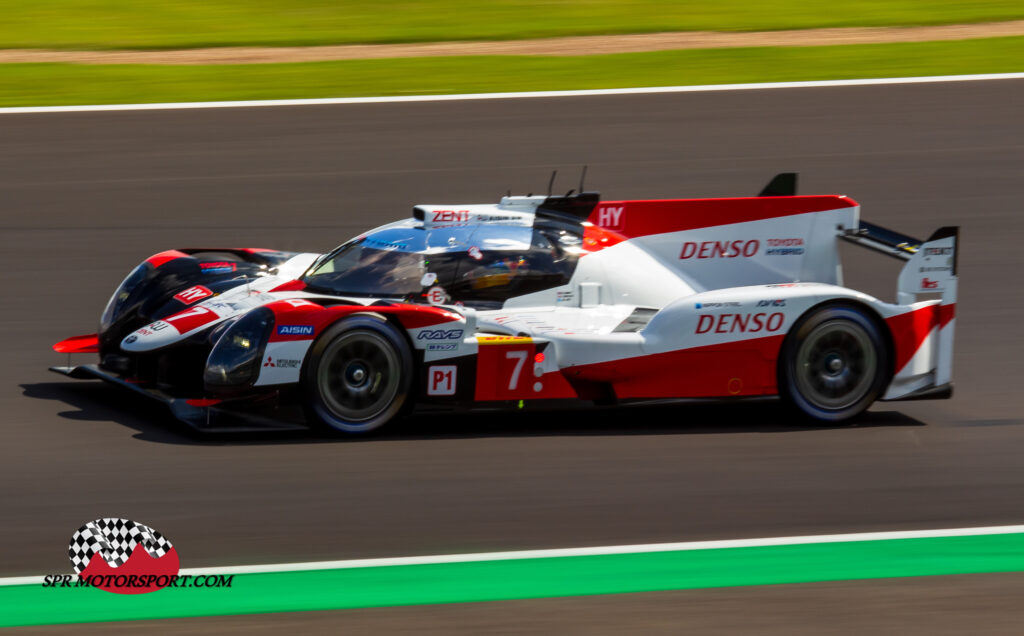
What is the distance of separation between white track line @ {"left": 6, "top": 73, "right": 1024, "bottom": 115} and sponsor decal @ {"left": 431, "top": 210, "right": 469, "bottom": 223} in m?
6.82

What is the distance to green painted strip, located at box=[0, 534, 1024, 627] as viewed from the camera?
202 inches

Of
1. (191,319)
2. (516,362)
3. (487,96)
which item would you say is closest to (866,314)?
(516,362)

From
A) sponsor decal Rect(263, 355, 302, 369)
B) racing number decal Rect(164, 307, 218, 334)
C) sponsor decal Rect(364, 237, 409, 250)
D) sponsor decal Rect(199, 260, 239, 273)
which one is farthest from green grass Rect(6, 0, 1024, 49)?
sponsor decal Rect(263, 355, 302, 369)

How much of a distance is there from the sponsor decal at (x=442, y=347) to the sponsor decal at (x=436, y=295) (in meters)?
0.47

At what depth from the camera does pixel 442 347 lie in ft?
24.4

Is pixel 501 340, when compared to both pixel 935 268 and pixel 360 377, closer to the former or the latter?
pixel 360 377

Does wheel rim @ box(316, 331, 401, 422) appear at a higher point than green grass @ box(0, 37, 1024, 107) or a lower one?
lower

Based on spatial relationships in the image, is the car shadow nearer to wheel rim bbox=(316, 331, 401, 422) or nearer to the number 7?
wheel rim bbox=(316, 331, 401, 422)

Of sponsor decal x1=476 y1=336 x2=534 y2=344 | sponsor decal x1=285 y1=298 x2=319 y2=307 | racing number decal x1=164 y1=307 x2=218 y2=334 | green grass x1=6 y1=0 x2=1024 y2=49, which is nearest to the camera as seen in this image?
sponsor decal x1=285 y1=298 x2=319 y2=307

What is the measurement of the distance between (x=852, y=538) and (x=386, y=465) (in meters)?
2.35

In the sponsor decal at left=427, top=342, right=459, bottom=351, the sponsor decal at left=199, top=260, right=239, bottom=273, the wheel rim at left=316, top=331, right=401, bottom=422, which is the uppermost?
the sponsor decal at left=199, top=260, right=239, bottom=273

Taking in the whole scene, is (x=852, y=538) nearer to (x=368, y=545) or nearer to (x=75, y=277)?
(x=368, y=545)

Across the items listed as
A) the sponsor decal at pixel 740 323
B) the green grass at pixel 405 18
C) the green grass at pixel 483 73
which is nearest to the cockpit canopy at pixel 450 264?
the sponsor decal at pixel 740 323

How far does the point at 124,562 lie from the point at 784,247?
4806 millimetres
